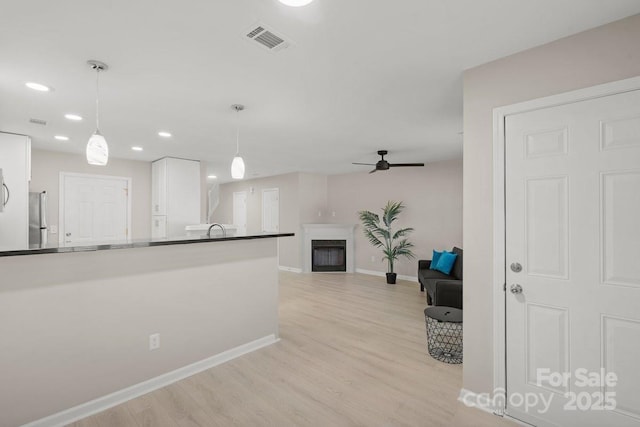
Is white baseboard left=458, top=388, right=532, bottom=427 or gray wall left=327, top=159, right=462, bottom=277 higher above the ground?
gray wall left=327, top=159, right=462, bottom=277

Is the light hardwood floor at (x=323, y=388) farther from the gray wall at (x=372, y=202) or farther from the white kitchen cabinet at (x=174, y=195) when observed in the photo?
the white kitchen cabinet at (x=174, y=195)

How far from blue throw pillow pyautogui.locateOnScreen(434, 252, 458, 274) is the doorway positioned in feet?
9.65

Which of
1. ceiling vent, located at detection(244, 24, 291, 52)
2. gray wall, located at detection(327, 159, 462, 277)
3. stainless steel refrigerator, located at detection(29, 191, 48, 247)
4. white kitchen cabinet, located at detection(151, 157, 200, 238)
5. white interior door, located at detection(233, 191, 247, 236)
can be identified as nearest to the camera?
ceiling vent, located at detection(244, 24, 291, 52)

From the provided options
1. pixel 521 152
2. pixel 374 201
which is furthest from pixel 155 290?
pixel 374 201

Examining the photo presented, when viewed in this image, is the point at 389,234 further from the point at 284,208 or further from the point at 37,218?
the point at 37,218

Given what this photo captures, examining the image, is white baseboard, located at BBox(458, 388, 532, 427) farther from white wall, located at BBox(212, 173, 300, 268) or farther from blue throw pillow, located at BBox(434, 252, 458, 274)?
white wall, located at BBox(212, 173, 300, 268)

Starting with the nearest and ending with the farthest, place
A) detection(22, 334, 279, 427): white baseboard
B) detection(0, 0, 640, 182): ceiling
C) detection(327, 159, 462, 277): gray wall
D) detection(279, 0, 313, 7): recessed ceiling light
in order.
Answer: detection(279, 0, 313, 7): recessed ceiling light, detection(0, 0, 640, 182): ceiling, detection(22, 334, 279, 427): white baseboard, detection(327, 159, 462, 277): gray wall

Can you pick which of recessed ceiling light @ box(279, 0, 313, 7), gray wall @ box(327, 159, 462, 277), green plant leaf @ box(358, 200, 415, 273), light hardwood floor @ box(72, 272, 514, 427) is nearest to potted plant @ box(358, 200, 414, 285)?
green plant leaf @ box(358, 200, 415, 273)

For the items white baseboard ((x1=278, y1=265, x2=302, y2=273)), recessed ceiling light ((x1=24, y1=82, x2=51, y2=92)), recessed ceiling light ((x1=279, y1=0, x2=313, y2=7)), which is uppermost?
recessed ceiling light ((x1=24, y1=82, x2=51, y2=92))

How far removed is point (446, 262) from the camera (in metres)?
4.95

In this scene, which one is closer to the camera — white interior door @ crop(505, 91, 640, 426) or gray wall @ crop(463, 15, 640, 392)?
white interior door @ crop(505, 91, 640, 426)

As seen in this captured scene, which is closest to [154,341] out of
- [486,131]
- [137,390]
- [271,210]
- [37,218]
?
[137,390]

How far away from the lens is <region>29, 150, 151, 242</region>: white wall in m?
4.97

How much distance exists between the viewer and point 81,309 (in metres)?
2.09
